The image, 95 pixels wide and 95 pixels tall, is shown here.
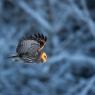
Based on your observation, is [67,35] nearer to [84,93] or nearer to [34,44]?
[84,93]

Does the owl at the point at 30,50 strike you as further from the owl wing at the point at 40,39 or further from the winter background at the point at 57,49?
the winter background at the point at 57,49

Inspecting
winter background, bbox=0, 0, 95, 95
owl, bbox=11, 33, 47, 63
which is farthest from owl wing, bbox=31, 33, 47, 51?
winter background, bbox=0, 0, 95, 95

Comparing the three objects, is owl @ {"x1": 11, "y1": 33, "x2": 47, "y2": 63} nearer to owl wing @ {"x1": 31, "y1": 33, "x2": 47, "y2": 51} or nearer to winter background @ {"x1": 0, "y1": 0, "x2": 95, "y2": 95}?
owl wing @ {"x1": 31, "y1": 33, "x2": 47, "y2": 51}

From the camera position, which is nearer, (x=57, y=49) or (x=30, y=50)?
(x=30, y=50)

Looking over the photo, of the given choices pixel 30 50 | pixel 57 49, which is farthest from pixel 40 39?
pixel 57 49

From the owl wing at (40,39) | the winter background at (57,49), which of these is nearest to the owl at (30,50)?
the owl wing at (40,39)

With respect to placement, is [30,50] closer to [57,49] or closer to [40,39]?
[40,39]

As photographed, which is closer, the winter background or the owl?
the owl
